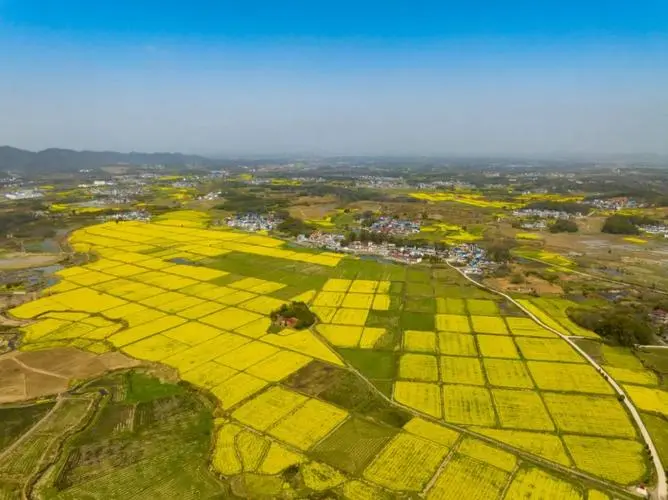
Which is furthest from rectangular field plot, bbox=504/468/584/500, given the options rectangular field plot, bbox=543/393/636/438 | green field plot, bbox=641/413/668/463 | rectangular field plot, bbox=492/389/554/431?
green field plot, bbox=641/413/668/463

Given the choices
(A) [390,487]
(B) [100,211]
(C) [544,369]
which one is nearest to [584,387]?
(C) [544,369]

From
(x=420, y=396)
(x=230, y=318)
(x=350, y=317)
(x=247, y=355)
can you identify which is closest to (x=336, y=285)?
(x=350, y=317)

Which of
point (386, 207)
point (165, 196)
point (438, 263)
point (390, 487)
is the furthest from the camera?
point (165, 196)

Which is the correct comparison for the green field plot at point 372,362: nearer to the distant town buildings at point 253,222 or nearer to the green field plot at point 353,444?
the green field plot at point 353,444

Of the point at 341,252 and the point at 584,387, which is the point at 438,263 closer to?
the point at 341,252

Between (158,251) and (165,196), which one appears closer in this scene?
(158,251)

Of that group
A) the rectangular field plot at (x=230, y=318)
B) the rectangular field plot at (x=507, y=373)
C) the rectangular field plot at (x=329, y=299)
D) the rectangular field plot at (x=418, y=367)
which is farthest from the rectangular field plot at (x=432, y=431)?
the rectangular field plot at (x=329, y=299)
